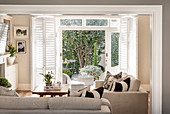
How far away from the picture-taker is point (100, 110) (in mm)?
3477

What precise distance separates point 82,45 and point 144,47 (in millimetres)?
2917

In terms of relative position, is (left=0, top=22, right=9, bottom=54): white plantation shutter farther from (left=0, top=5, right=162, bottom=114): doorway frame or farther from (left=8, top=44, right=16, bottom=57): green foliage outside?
(left=0, top=5, right=162, bottom=114): doorway frame

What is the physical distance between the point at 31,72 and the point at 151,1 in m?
4.84

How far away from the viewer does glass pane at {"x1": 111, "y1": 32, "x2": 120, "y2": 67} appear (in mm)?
8805

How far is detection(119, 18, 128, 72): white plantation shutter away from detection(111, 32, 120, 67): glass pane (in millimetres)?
421

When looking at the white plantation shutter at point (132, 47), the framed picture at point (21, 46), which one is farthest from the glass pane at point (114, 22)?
the framed picture at point (21, 46)

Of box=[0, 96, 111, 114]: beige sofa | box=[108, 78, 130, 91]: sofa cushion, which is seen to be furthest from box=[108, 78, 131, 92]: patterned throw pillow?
box=[0, 96, 111, 114]: beige sofa

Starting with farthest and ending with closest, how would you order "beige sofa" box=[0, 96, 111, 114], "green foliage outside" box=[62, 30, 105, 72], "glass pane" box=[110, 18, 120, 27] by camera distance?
"green foliage outside" box=[62, 30, 105, 72]
"glass pane" box=[110, 18, 120, 27]
"beige sofa" box=[0, 96, 111, 114]

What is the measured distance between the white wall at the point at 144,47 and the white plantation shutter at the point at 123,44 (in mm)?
425

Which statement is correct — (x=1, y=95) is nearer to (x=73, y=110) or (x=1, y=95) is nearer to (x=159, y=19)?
(x=73, y=110)

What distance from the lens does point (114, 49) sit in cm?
886

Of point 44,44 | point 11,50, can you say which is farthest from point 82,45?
point 11,50

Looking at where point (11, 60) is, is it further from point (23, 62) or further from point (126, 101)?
point (126, 101)

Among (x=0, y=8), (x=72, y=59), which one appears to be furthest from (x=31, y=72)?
(x=0, y=8)
